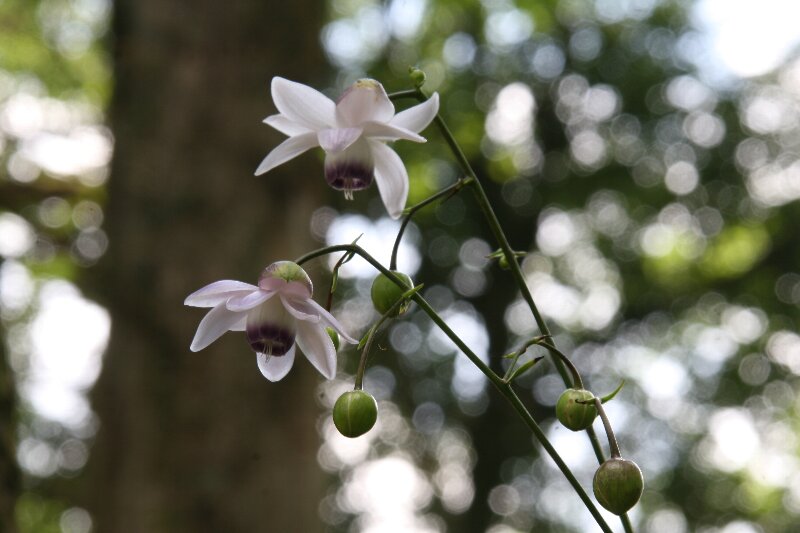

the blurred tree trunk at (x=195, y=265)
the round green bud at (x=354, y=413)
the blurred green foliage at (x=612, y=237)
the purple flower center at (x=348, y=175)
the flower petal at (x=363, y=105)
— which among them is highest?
the flower petal at (x=363, y=105)

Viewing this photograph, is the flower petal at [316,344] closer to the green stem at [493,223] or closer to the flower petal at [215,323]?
the flower petal at [215,323]

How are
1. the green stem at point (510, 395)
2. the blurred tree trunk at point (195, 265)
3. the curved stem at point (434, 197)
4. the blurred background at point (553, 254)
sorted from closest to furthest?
1. the green stem at point (510, 395)
2. the curved stem at point (434, 197)
3. the blurred tree trunk at point (195, 265)
4. the blurred background at point (553, 254)

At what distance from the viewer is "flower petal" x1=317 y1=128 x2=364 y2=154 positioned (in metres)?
0.81

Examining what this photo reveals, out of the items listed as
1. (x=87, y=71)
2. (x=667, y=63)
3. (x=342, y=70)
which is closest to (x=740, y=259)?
(x=667, y=63)

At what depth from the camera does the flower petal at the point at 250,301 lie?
2.54 ft

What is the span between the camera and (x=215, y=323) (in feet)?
2.70

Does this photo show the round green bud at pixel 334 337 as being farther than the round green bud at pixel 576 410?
Yes

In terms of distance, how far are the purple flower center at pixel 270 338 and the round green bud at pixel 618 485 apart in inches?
11.2

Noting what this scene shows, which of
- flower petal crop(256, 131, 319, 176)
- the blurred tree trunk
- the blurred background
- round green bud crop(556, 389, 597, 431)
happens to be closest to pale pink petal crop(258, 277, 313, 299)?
flower petal crop(256, 131, 319, 176)

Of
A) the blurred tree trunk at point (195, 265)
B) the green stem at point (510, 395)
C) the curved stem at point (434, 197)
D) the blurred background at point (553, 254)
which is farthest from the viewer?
the blurred background at point (553, 254)

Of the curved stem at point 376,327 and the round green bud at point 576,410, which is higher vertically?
the curved stem at point 376,327

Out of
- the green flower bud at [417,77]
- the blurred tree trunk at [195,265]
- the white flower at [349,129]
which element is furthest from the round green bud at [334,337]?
the blurred tree trunk at [195,265]

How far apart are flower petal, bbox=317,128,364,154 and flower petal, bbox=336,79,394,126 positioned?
11 millimetres

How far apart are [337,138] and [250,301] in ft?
0.53
